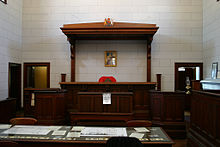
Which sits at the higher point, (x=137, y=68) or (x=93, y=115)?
(x=137, y=68)

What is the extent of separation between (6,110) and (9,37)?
9.54 feet

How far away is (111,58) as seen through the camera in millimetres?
7469

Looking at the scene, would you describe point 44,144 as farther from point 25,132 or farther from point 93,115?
point 93,115

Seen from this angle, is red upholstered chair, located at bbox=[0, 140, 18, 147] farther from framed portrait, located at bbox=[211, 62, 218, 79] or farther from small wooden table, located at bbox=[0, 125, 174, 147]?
framed portrait, located at bbox=[211, 62, 218, 79]

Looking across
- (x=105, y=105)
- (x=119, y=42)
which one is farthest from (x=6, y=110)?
(x=119, y=42)

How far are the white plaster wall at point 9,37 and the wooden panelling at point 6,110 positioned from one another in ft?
3.26

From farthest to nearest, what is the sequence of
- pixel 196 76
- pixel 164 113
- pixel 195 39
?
pixel 196 76, pixel 195 39, pixel 164 113

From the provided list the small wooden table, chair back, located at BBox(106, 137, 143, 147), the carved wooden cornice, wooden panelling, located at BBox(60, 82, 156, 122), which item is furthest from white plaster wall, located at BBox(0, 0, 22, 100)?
chair back, located at BBox(106, 137, 143, 147)

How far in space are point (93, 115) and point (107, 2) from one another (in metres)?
4.95

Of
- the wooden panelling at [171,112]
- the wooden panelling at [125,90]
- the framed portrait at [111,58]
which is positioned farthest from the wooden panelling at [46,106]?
the framed portrait at [111,58]

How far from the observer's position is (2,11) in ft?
20.9

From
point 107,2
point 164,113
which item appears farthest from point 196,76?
point 107,2

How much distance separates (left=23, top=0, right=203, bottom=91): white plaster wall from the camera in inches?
292

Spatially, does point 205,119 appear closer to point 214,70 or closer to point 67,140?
point 67,140
